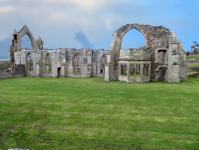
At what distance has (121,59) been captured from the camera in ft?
78.1

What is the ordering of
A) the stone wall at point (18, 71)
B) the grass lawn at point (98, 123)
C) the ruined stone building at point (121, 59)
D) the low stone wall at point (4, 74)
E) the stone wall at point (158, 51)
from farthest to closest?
the stone wall at point (18, 71) → the low stone wall at point (4, 74) → the ruined stone building at point (121, 59) → the stone wall at point (158, 51) → the grass lawn at point (98, 123)

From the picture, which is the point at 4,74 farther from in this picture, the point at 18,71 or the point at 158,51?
the point at 158,51

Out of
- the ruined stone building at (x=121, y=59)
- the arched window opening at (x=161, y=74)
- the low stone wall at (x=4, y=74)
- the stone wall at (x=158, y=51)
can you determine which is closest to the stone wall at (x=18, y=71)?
the ruined stone building at (x=121, y=59)

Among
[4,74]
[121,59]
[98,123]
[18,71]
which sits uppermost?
[121,59]

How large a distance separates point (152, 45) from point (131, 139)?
2063 centimetres

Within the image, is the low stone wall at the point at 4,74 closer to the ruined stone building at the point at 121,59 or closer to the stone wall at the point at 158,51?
the ruined stone building at the point at 121,59

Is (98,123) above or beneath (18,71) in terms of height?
beneath

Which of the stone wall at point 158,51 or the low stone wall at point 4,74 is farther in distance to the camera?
the low stone wall at point 4,74

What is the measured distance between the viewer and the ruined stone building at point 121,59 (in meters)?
22.8

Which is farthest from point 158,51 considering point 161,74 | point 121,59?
point 121,59

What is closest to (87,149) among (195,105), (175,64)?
(195,105)

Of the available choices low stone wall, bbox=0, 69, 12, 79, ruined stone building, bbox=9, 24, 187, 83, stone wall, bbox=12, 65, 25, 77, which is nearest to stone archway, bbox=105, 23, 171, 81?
ruined stone building, bbox=9, 24, 187, 83

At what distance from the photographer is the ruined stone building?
22781 mm

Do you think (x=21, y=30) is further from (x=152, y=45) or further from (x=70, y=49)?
(x=152, y=45)
